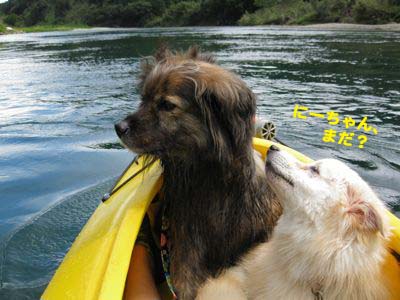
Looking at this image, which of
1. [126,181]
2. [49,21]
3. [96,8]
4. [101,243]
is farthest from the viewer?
[49,21]

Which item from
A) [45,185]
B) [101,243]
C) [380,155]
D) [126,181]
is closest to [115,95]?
[45,185]

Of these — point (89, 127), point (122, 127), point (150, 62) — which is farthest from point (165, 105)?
point (89, 127)

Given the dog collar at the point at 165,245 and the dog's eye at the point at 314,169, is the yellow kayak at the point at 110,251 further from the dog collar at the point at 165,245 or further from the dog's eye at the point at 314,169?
the dog's eye at the point at 314,169

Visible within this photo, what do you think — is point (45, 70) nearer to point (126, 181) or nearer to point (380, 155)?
point (380, 155)

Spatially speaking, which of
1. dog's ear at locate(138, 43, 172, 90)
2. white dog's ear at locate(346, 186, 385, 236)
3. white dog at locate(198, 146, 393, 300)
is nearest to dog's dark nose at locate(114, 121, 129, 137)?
dog's ear at locate(138, 43, 172, 90)

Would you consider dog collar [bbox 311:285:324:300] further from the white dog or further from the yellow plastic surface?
the yellow plastic surface

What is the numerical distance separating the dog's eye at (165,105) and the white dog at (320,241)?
2.35 feet

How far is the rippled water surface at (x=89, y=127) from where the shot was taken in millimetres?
5164

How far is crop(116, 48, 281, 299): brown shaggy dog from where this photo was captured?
2.87 m

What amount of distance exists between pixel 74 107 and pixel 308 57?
10.2 meters

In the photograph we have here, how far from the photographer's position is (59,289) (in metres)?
2.94

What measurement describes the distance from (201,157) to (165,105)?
0.40 m

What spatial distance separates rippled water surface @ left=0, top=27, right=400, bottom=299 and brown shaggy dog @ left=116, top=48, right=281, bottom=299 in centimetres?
103

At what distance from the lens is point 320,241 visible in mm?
2625
